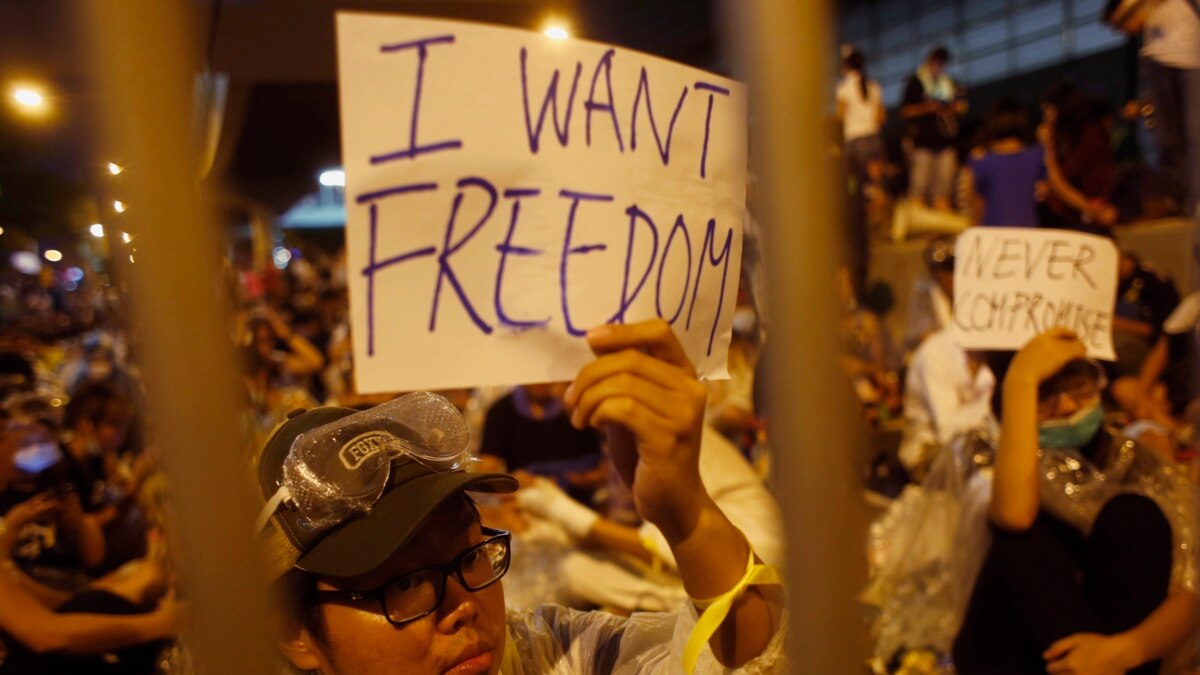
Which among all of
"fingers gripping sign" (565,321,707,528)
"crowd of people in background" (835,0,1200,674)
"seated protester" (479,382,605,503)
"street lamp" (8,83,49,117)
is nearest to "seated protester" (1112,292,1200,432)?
"crowd of people in background" (835,0,1200,674)

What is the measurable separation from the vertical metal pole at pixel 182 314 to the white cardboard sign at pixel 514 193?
282 millimetres

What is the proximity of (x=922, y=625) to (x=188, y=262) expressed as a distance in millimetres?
3233

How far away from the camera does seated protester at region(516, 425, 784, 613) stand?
2723 millimetres

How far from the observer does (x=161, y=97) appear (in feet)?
1.83

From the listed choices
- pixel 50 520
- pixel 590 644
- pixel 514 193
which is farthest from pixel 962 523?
pixel 50 520

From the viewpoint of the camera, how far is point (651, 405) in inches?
42.6

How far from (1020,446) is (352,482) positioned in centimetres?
170

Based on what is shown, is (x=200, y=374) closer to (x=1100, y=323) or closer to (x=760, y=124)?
(x=760, y=124)

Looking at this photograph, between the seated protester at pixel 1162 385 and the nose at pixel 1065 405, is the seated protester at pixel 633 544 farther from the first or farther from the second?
the seated protester at pixel 1162 385

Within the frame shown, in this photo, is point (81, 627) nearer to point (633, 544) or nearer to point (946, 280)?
point (633, 544)

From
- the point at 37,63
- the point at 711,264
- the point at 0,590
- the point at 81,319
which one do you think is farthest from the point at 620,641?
the point at 81,319

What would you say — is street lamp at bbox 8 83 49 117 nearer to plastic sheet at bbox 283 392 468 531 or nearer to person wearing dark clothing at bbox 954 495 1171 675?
plastic sheet at bbox 283 392 468 531

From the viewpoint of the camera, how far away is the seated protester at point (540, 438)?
12.0ft

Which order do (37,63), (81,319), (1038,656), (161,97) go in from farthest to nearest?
(81,319), (1038,656), (37,63), (161,97)
